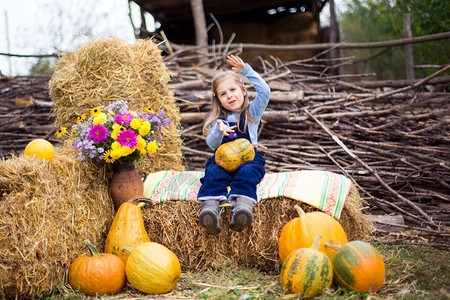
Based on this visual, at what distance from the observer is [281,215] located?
3242 mm

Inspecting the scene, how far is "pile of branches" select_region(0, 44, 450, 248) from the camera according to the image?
449cm

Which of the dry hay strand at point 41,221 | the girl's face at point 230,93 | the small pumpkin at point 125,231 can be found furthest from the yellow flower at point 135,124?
the girl's face at point 230,93

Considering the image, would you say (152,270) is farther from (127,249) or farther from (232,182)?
(232,182)

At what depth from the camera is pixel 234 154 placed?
11.1 ft

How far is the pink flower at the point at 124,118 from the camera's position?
10.6 feet

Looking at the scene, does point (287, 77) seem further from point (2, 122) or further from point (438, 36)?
point (2, 122)

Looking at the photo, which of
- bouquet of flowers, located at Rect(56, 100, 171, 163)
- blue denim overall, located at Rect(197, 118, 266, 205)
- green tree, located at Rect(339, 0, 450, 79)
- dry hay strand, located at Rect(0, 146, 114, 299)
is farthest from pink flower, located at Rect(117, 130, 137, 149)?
green tree, located at Rect(339, 0, 450, 79)

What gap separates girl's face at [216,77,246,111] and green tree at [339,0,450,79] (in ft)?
22.6

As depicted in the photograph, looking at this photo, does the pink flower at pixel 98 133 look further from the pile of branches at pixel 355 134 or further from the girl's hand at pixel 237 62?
the pile of branches at pixel 355 134

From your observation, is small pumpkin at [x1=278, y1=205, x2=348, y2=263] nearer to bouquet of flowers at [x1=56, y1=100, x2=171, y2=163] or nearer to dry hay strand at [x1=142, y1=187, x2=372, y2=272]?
dry hay strand at [x1=142, y1=187, x2=372, y2=272]

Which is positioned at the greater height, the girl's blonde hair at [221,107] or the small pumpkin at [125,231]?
the girl's blonde hair at [221,107]

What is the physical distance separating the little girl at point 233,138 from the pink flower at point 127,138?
2.22 ft

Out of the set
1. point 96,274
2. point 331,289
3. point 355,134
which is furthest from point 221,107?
point 355,134

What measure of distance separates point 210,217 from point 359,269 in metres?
1.14
